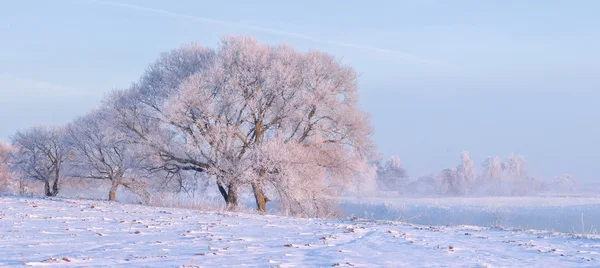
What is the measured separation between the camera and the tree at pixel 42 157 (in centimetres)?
4155

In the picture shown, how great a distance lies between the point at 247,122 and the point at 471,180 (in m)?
58.1

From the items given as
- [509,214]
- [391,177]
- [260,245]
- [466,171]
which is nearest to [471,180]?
[466,171]

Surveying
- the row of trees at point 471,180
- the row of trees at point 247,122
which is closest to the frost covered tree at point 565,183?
the row of trees at point 471,180

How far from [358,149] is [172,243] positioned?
18329 mm

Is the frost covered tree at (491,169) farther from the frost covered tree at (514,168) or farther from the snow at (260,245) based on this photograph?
the snow at (260,245)

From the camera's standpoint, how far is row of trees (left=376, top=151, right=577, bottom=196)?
71312mm

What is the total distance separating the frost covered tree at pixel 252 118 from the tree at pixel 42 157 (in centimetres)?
1582

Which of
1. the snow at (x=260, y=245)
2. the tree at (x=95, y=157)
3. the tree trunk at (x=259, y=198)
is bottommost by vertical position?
the snow at (x=260, y=245)

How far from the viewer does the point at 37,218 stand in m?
16.7

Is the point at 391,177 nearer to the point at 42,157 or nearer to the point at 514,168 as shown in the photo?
the point at 514,168

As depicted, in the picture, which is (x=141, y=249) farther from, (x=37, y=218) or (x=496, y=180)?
(x=496, y=180)

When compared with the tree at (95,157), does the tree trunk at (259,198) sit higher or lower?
lower

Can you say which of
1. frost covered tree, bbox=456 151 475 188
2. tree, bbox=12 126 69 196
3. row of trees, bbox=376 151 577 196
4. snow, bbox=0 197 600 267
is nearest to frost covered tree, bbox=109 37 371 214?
snow, bbox=0 197 600 267

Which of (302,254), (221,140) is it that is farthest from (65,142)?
(302,254)
